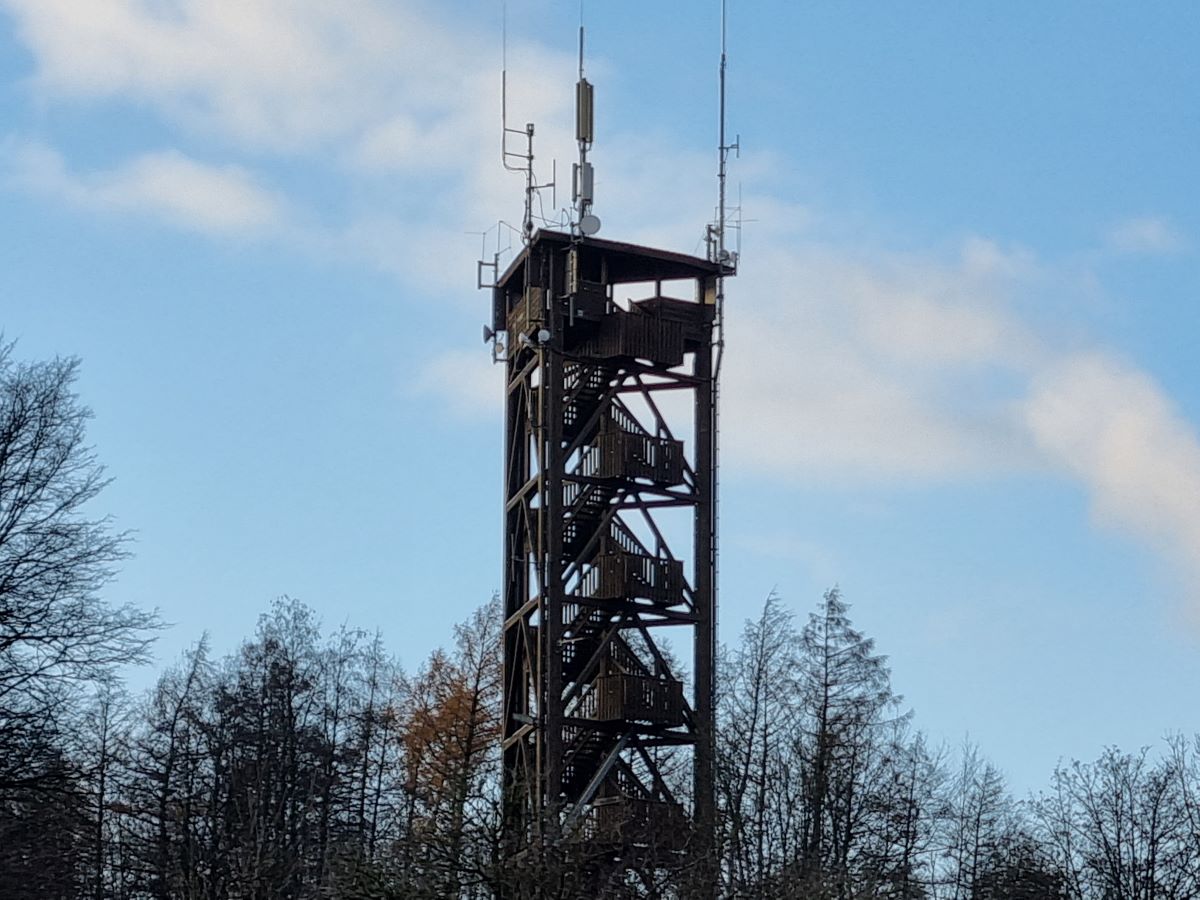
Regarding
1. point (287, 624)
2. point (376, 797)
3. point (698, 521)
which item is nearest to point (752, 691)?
point (698, 521)

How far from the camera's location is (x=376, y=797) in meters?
61.2

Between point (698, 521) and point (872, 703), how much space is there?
7.07 m

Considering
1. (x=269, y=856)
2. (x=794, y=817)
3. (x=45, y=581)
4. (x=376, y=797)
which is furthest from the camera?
(x=376, y=797)

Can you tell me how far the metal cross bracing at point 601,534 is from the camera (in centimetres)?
4884

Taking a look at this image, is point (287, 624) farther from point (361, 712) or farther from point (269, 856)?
point (269, 856)

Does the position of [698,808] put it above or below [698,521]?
below

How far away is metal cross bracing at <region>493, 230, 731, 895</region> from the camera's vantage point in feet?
160

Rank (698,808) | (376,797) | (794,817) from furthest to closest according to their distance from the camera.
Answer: (376,797) → (794,817) → (698,808)

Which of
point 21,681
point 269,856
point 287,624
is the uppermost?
point 287,624

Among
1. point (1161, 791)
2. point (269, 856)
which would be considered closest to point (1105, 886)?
point (1161, 791)

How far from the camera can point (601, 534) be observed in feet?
163

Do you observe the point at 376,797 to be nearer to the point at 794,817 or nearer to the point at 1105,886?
the point at 794,817

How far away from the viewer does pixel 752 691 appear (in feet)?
183

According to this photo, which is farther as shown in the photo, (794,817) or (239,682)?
(239,682)
